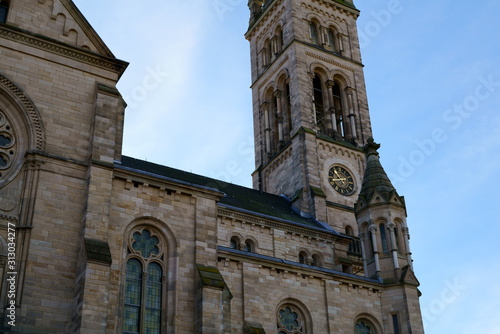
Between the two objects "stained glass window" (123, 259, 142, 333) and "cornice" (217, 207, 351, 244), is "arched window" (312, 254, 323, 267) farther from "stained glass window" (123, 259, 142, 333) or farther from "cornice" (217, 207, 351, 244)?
"stained glass window" (123, 259, 142, 333)

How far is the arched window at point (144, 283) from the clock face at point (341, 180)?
25.5m

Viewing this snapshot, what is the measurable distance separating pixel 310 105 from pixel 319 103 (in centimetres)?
411

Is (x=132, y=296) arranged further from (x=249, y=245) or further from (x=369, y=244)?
(x=249, y=245)

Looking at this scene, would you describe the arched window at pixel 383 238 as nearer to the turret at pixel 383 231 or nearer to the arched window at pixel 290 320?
the turret at pixel 383 231

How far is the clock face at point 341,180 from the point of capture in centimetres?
4881

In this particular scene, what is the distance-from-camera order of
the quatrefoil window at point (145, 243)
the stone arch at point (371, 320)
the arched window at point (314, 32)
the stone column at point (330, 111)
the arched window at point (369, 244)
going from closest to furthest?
the quatrefoil window at point (145, 243), the stone arch at point (371, 320), the arched window at point (369, 244), the stone column at point (330, 111), the arched window at point (314, 32)

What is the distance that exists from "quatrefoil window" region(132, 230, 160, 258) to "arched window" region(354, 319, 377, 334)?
10664 mm

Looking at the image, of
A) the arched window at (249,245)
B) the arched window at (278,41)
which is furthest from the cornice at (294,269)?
the arched window at (278,41)

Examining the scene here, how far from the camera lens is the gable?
26.1m

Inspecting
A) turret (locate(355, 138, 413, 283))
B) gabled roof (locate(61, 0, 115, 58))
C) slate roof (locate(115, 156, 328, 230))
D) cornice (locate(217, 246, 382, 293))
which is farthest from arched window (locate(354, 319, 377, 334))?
gabled roof (locate(61, 0, 115, 58))

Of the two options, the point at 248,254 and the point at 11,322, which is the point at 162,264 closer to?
the point at 248,254

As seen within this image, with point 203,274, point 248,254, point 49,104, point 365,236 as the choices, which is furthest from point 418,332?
point 49,104

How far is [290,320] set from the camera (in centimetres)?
2838

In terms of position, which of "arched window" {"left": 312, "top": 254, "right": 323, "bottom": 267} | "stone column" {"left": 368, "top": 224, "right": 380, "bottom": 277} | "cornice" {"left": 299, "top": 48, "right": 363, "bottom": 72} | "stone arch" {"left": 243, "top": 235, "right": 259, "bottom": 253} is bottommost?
"stone column" {"left": 368, "top": 224, "right": 380, "bottom": 277}
